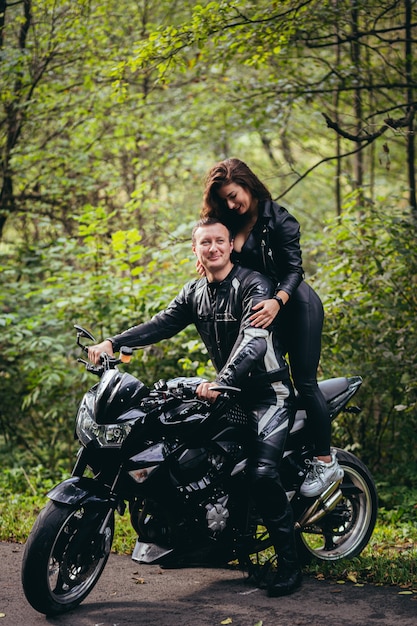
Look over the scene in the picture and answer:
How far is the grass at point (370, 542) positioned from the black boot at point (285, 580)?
13.1 inches

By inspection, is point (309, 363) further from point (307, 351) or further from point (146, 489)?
point (146, 489)

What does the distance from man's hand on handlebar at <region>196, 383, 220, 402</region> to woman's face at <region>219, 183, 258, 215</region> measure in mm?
1158

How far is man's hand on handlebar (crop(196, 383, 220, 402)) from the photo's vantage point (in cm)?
383

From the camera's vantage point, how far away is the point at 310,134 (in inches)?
642

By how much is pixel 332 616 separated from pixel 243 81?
28.4 ft

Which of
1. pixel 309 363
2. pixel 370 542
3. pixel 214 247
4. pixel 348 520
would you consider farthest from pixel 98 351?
pixel 370 542

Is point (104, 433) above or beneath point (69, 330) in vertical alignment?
beneath

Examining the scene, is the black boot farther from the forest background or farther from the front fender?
the forest background

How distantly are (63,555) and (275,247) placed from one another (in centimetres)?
201

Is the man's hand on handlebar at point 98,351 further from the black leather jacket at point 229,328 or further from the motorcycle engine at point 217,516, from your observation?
the motorcycle engine at point 217,516

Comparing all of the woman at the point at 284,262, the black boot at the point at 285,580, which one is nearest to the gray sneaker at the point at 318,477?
the woman at the point at 284,262

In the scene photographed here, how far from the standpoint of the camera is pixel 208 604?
4156 mm

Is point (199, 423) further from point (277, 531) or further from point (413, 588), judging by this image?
point (413, 588)

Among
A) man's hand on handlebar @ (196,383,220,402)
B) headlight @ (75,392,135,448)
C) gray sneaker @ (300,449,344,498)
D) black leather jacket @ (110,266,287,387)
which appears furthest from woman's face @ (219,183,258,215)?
gray sneaker @ (300,449,344,498)
